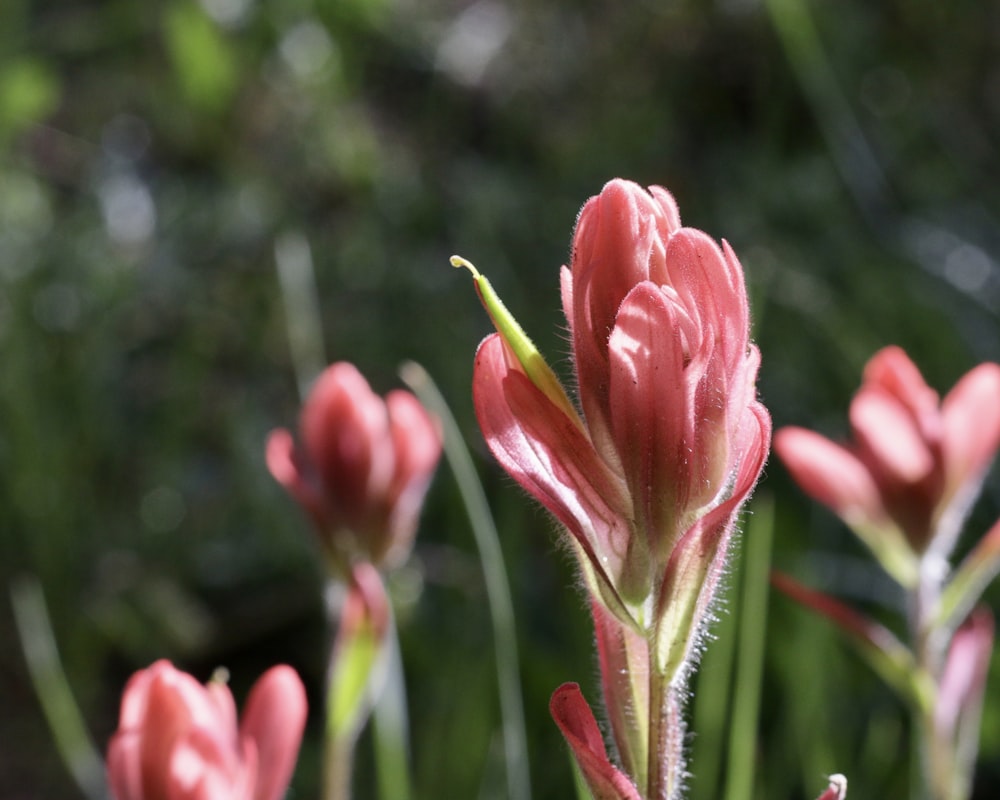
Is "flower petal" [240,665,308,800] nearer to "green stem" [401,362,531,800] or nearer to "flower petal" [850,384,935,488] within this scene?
"green stem" [401,362,531,800]

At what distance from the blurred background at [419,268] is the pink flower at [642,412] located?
474 millimetres

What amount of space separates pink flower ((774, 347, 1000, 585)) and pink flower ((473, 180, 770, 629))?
1.15 ft

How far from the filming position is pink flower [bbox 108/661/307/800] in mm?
532

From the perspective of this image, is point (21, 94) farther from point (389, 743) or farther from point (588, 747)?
point (588, 747)

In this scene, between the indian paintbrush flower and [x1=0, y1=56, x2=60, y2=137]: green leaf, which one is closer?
the indian paintbrush flower

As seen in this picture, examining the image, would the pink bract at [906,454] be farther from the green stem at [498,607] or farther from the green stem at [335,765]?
the green stem at [335,765]

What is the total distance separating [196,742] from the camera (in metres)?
0.53

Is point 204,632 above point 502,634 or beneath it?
beneath

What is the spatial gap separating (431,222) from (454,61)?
0.89 m

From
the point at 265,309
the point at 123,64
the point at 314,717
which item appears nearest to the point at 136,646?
the point at 314,717

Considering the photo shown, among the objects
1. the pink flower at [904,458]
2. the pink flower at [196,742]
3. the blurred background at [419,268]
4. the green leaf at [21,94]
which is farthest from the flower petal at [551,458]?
the green leaf at [21,94]

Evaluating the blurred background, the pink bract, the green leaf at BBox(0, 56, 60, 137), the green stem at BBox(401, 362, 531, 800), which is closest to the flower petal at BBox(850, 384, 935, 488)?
the pink bract

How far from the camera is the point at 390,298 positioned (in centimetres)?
209

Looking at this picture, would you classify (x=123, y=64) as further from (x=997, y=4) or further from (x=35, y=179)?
(x=997, y=4)
